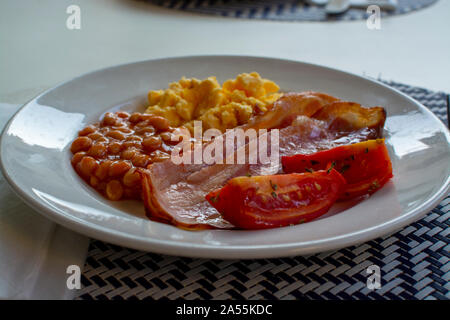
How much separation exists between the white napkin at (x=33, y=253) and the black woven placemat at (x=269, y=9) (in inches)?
148

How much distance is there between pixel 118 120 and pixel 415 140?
57.3 inches

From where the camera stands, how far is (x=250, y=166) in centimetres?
213

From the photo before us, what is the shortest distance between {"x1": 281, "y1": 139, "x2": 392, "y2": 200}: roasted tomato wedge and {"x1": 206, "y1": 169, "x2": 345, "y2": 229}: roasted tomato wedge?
0.09m

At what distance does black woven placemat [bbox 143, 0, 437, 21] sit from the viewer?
205 inches

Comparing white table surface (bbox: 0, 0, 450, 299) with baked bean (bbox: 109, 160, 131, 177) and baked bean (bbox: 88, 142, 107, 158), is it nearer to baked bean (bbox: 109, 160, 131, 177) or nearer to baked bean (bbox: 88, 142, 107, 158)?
baked bean (bbox: 88, 142, 107, 158)

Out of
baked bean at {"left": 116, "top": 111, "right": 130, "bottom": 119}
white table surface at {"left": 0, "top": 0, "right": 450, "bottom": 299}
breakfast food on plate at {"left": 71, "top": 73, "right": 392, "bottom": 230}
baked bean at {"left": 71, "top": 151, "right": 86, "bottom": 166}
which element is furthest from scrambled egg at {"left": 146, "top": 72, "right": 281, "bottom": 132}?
white table surface at {"left": 0, "top": 0, "right": 450, "bottom": 299}

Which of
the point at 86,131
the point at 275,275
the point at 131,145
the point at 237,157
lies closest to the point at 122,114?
the point at 86,131

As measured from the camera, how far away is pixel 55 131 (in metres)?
2.43

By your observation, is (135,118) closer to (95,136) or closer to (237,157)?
(95,136)

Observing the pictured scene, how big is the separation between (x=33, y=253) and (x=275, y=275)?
2.74ft

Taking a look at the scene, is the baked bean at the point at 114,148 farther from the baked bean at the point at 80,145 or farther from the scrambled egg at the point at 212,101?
the scrambled egg at the point at 212,101

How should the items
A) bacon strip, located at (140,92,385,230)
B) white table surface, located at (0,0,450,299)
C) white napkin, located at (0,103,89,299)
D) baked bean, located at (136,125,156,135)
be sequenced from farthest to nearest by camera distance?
1. white table surface, located at (0,0,450,299)
2. baked bean, located at (136,125,156,135)
3. bacon strip, located at (140,92,385,230)
4. white napkin, located at (0,103,89,299)

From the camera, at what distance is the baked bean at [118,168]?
214 cm
